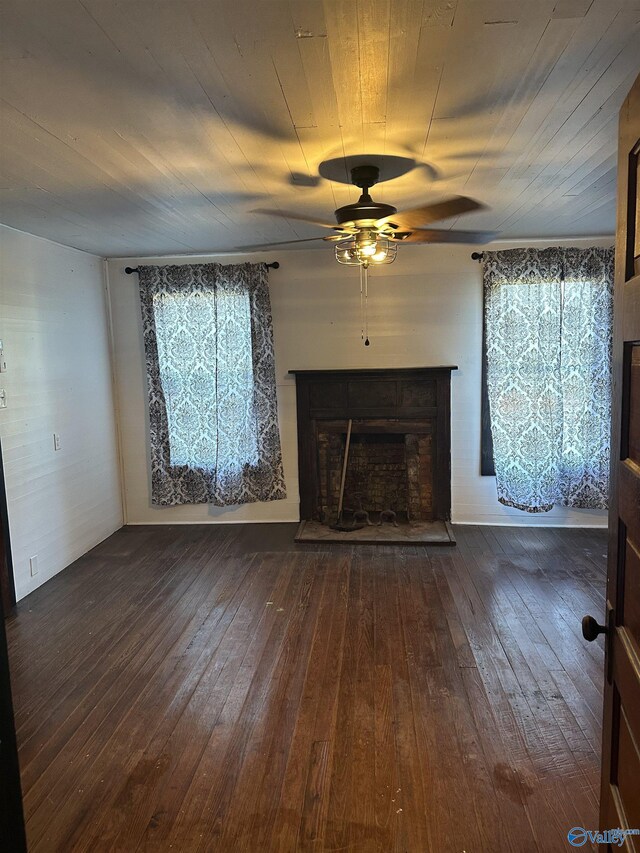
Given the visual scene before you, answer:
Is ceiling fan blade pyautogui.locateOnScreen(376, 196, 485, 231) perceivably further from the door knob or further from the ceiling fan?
the door knob

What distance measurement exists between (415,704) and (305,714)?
0.50 meters

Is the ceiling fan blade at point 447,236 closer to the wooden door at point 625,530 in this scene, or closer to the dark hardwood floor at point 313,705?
the dark hardwood floor at point 313,705

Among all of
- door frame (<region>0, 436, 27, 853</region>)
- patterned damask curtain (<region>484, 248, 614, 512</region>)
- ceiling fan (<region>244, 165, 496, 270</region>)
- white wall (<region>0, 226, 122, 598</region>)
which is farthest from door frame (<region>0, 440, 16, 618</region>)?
patterned damask curtain (<region>484, 248, 614, 512</region>)

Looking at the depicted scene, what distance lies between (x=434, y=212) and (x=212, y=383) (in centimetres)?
238

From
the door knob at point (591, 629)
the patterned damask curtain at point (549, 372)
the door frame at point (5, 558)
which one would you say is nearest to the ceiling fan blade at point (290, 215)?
the patterned damask curtain at point (549, 372)

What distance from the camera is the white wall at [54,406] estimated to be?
3615 millimetres

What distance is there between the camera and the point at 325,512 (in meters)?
4.95

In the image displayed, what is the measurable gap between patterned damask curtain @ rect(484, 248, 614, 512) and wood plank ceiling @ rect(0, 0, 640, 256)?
1.31 meters

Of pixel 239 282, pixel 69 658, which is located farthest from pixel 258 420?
pixel 69 658

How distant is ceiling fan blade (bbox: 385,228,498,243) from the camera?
4039 millimetres

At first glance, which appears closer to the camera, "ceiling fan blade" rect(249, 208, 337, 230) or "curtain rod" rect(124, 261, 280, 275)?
"ceiling fan blade" rect(249, 208, 337, 230)

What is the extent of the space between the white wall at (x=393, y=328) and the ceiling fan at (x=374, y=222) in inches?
18.9

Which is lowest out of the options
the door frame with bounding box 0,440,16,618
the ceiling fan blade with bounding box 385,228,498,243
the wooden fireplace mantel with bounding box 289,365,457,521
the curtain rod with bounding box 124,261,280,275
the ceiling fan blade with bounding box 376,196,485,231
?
the door frame with bounding box 0,440,16,618

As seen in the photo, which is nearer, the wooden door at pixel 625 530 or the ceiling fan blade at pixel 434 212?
the wooden door at pixel 625 530
